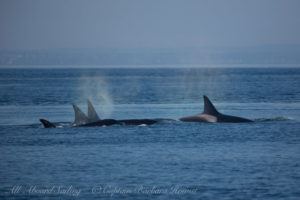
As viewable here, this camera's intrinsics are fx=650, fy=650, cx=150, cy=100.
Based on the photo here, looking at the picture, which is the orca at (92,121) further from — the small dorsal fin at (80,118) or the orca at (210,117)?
the orca at (210,117)

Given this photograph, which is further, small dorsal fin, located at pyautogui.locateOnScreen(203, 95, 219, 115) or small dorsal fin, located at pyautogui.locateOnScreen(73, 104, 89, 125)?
small dorsal fin, located at pyautogui.locateOnScreen(203, 95, 219, 115)

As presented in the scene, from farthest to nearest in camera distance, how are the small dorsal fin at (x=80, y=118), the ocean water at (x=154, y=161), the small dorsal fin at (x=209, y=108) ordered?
the small dorsal fin at (x=209, y=108), the small dorsal fin at (x=80, y=118), the ocean water at (x=154, y=161)

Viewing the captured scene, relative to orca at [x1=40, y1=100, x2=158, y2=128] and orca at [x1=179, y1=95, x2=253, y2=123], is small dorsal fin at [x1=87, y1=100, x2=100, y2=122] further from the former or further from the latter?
orca at [x1=179, y1=95, x2=253, y2=123]

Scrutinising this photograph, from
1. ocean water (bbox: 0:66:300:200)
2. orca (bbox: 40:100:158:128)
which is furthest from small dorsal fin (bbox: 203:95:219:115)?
orca (bbox: 40:100:158:128)

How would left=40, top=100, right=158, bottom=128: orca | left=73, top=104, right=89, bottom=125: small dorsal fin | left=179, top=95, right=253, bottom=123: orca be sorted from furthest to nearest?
left=179, top=95, right=253, bottom=123: orca, left=40, top=100, right=158, bottom=128: orca, left=73, top=104, right=89, bottom=125: small dorsal fin

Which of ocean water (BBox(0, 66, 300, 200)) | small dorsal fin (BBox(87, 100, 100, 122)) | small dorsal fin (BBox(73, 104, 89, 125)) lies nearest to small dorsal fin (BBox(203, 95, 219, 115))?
ocean water (BBox(0, 66, 300, 200))

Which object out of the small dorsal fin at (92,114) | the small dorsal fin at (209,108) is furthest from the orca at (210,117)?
the small dorsal fin at (92,114)

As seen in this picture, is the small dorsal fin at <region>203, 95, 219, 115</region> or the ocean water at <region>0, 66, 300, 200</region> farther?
the small dorsal fin at <region>203, 95, 219, 115</region>

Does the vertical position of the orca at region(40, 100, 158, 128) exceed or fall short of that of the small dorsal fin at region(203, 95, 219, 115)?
it falls short

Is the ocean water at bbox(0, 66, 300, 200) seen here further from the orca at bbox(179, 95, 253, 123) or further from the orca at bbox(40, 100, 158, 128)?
the orca at bbox(179, 95, 253, 123)

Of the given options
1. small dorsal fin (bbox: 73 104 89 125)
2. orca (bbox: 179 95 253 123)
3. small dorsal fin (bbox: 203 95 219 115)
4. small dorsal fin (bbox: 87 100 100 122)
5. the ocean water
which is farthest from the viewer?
small dorsal fin (bbox: 203 95 219 115)

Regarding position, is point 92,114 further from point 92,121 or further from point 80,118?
point 80,118

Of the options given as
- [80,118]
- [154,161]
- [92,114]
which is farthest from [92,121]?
[154,161]

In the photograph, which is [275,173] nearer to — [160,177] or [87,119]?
[160,177]
